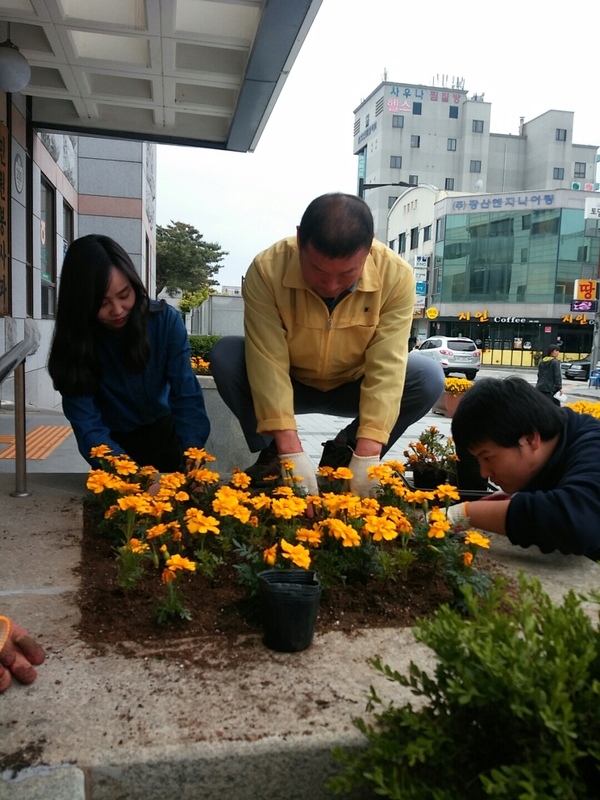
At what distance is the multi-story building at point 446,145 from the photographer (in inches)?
2564

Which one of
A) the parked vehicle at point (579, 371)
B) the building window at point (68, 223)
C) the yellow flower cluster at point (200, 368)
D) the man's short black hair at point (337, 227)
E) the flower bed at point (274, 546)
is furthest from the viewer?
the parked vehicle at point (579, 371)

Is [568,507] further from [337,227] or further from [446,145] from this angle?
[446,145]

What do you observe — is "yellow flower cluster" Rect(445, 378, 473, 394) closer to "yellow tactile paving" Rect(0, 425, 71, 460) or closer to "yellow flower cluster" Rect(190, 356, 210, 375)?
"yellow flower cluster" Rect(190, 356, 210, 375)

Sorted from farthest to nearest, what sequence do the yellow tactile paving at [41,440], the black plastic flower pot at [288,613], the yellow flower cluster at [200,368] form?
the yellow flower cluster at [200,368], the yellow tactile paving at [41,440], the black plastic flower pot at [288,613]

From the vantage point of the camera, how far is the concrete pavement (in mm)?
1160

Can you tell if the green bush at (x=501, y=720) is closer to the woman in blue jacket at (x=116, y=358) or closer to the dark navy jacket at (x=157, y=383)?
the woman in blue jacket at (x=116, y=358)

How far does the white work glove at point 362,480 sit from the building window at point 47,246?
726cm

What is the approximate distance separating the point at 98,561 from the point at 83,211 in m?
11.0

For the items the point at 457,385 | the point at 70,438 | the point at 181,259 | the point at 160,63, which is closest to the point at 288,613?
the point at 70,438

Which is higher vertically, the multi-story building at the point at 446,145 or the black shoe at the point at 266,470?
the multi-story building at the point at 446,145

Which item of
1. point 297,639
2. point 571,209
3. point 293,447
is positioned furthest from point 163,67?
point 571,209

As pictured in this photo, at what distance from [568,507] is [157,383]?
2.02 m

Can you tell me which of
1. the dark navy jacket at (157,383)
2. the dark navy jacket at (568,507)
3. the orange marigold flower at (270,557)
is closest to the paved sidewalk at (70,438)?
the dark navy jacket at (157,383)

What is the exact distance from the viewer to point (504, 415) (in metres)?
2.24
